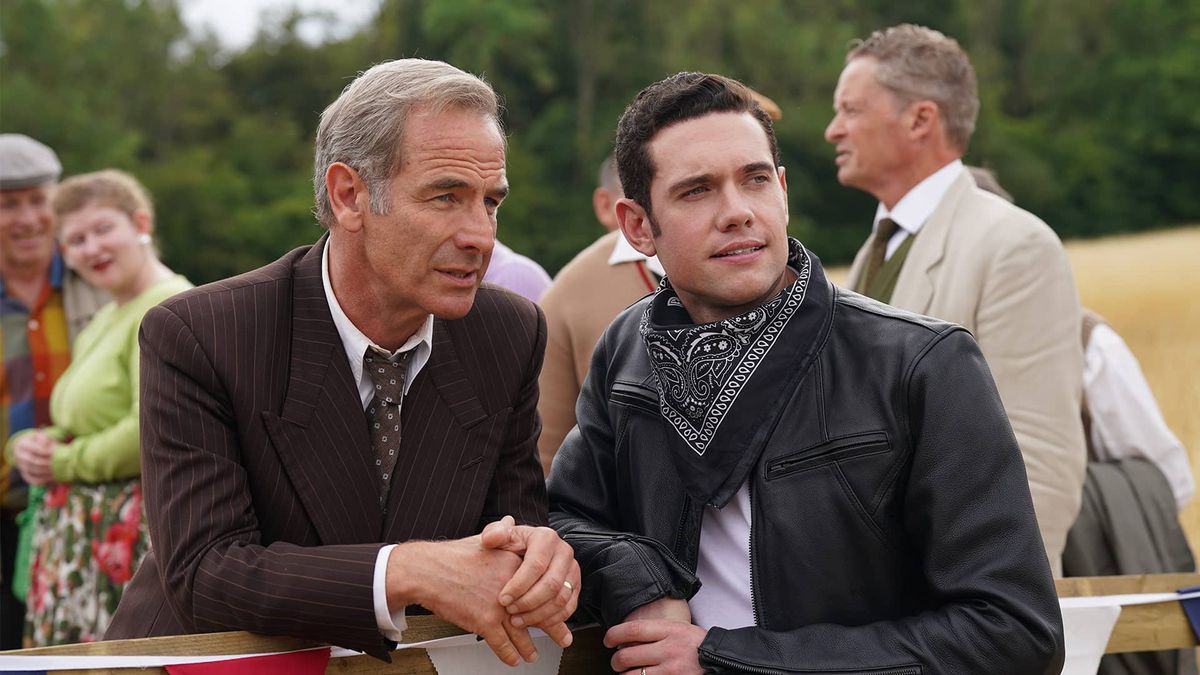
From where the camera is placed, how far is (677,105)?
3170mm

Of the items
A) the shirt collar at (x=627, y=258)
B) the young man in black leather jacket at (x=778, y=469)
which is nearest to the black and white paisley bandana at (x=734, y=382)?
the young man in black leather jacket at (x=778, y=469)

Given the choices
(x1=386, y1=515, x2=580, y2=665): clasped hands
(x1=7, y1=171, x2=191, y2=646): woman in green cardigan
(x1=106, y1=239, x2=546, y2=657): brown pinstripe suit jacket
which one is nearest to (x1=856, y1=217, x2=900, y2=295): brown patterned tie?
(x1=106, y1=239, x2=546, y2=657): brown pinstripe suit jacket

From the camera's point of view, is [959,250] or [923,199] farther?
[923,199]

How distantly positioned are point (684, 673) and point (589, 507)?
1.86 ft

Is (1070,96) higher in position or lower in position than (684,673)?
lower

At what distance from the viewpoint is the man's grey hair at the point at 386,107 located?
303 cm

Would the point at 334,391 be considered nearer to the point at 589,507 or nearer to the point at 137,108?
the point at 589,507

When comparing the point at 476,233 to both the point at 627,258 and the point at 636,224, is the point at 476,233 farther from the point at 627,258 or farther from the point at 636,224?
the point at 627,258

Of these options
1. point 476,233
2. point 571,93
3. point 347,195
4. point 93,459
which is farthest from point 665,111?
point 571,93

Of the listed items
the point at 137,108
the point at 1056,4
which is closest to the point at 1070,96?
the point at 1056,4

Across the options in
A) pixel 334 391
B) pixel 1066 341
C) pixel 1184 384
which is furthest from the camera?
pixel 1184 384

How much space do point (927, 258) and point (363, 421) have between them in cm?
241

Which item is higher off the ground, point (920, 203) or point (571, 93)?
point (920, 203)

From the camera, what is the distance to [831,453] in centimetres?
284
